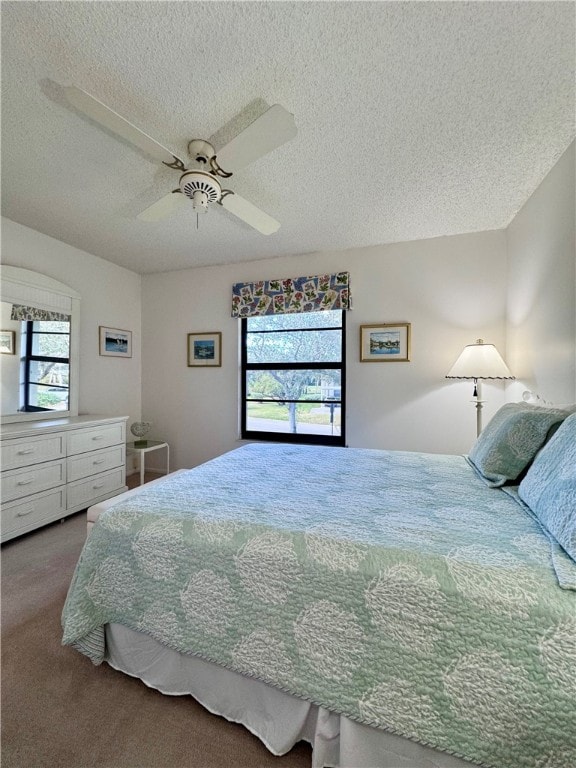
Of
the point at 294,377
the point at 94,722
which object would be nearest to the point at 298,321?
the point at 294,377

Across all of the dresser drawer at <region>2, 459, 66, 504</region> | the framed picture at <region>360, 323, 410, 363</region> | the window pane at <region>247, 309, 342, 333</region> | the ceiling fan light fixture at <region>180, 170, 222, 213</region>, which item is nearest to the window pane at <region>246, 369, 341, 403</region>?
the framed picture at <region>360, 323, 410, 363</region>

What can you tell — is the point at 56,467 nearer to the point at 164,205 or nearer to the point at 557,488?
the point at 164,205

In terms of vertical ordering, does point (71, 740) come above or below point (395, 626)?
below

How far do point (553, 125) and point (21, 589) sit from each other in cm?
383

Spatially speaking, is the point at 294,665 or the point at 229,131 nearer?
the point at 294,665

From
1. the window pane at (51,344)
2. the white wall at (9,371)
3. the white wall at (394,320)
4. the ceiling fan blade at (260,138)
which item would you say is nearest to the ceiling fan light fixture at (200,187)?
the ceiling fan blade at (260,138)

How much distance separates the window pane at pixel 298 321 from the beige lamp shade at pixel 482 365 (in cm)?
129

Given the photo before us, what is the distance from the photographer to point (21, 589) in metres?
1.76

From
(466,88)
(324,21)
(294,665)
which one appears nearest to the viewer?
(294,665)

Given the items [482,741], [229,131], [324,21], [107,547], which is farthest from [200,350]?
[482,741]

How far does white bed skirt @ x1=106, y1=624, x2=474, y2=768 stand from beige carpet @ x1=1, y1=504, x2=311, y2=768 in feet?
0.14

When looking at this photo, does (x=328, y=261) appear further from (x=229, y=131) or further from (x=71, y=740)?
(x=71, y=740)

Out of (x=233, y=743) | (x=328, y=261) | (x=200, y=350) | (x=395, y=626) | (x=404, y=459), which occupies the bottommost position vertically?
(x=233, y=743)

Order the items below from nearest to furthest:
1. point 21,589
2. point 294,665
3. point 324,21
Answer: point 294,665 < point 324,21 < point 21,589
